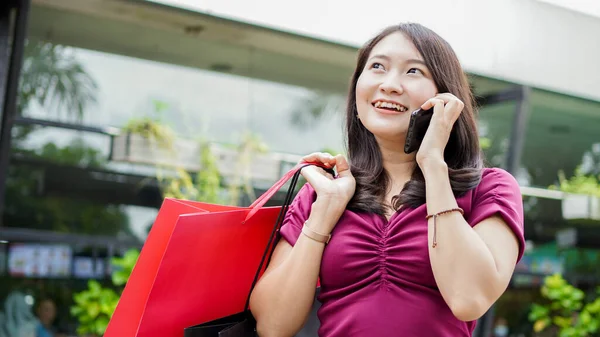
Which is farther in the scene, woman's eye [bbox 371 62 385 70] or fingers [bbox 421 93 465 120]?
woman's eye [bbox 371 62 385 70]

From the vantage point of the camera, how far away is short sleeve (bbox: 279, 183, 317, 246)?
1879 mm

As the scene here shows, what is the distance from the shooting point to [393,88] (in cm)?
181

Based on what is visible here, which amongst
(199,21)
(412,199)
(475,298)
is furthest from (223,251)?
(199,21)

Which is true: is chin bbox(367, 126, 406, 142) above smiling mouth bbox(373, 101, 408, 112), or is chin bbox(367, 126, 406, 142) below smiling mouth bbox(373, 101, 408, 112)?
below

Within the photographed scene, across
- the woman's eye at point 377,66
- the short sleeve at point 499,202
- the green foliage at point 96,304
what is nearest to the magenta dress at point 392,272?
the short sleeve at point 499,202

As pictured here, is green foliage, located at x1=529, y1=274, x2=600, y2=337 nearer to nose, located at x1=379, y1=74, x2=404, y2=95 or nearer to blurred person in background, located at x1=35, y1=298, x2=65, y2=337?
blurred person in background, located at x1=35, y1=298, x2=65, y2=337

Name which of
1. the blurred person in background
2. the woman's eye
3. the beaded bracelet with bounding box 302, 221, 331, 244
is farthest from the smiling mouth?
the blurred person in background

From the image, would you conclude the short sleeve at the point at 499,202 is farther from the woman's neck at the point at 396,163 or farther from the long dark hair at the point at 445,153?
the woman's neck at the point at 396,163

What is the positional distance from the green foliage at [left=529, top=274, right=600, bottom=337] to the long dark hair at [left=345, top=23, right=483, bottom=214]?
7.30 metres

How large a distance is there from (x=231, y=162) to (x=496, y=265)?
18.7 ft

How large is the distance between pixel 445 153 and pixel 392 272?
372mm

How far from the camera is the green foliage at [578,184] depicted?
868 centimetres

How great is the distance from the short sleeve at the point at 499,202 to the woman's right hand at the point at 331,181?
0.29 metres

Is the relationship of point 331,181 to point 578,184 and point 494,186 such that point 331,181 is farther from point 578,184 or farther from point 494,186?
point 578,184
